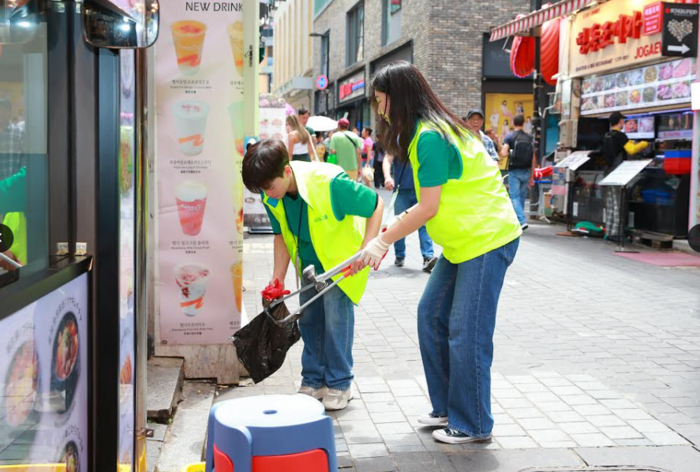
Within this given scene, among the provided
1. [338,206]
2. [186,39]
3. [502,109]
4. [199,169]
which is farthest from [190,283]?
[502,109]

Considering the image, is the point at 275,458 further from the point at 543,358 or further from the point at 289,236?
the point at 543,358

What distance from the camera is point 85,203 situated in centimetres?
264

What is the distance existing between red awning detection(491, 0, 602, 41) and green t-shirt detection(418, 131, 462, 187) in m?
10.7

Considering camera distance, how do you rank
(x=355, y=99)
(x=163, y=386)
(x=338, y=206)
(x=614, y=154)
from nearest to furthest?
1. (x=338, y=206)
2. (x=163, y=386)
3. (x=614, y=154)
4. (x=355, y=99)

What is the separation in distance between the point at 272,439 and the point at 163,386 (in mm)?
2180

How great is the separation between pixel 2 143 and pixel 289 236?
8.27 feet

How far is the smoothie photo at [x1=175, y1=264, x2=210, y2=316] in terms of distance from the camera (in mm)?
5059

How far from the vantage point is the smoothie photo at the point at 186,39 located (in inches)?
193

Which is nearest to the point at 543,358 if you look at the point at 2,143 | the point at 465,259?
the point at 465,259

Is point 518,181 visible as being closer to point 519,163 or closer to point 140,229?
point 519,163

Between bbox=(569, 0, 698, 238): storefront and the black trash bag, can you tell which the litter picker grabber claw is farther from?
bbox=(569, 0, 698, 238): storefront

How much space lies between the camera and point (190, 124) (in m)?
4.94

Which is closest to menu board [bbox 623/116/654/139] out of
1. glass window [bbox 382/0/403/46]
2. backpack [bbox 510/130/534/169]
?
backpack [bbox 510/130/534/169]

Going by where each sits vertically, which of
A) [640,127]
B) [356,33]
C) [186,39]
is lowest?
[186,39]
